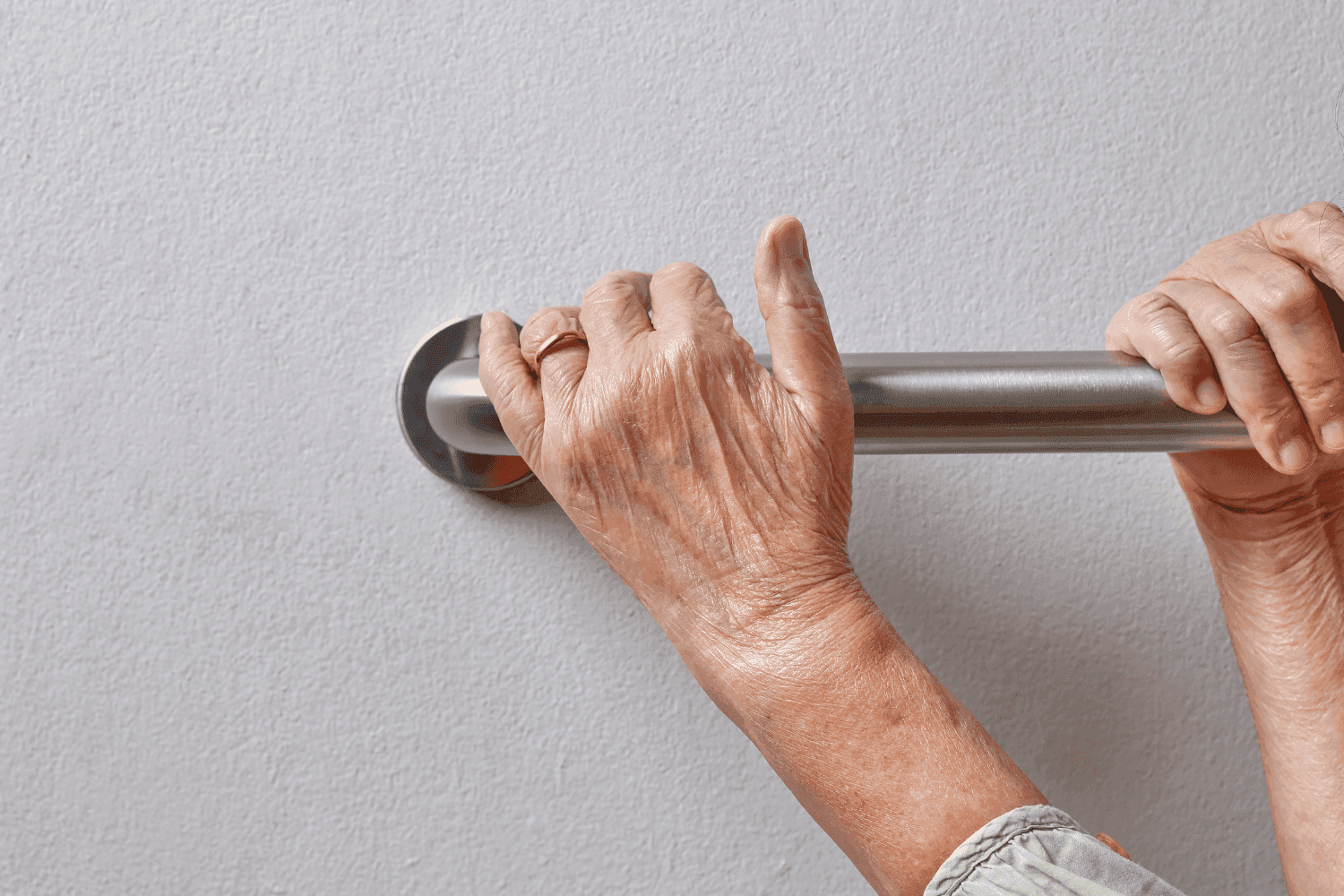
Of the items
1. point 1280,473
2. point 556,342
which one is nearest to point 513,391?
point 556,342

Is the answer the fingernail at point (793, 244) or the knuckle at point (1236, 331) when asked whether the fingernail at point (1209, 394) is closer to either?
the knuckle at point (1236, 331)

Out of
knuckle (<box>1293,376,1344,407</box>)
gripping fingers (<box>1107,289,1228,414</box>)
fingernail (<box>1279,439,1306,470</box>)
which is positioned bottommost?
fingernail (<box>1279,439,1306,470</box>)

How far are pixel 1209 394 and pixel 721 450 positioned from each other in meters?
0.20

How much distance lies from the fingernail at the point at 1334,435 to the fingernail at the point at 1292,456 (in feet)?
→ 0.04

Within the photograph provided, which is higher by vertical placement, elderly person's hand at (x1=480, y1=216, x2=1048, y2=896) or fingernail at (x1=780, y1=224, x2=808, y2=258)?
fingernail at (x1=780, y1=224, x2=808, y2=258)

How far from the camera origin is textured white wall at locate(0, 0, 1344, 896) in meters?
0.42

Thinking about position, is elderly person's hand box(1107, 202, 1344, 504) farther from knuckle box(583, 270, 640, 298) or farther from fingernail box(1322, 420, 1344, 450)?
knuckle box(583, 270, 640, 298)

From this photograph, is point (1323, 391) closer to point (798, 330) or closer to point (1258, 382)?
point (1258, 382)

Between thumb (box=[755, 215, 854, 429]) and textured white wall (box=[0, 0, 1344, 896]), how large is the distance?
0.34 feet

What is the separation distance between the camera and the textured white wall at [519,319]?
0.42 meters

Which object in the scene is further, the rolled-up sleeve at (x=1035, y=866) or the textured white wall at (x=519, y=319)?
the textured white wall at (x=519, y=319)

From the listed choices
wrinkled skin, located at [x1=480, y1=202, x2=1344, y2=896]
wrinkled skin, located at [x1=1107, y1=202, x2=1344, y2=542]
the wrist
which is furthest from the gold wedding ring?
wrinkled skin, located at [x1=1107, y1=202, x2=1344, y2=542]

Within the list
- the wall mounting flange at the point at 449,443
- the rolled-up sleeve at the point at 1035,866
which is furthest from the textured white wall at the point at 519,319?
the rolled-up sleeve at the point at 1035,866

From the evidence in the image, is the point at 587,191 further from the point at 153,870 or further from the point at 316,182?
the point at 153,870
